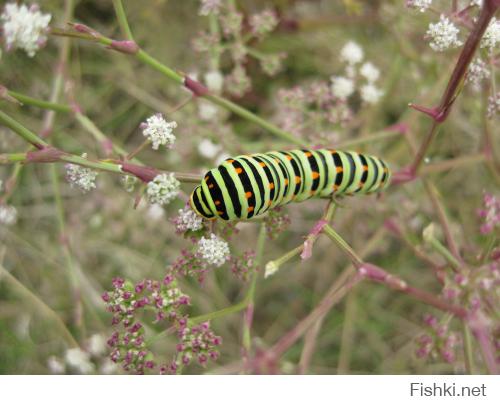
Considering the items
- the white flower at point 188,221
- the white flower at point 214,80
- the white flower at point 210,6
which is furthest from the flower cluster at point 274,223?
the white flower at point 214,80

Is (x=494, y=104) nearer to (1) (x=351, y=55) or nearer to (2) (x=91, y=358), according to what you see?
(1) (x=351, y=55)

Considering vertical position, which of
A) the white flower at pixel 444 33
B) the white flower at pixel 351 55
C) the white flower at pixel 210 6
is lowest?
the white flower at pixel 444 33

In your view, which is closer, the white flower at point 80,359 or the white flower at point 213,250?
the white flower at point 213,250

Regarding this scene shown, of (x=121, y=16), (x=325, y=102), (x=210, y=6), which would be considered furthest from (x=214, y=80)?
(x=121, y=16)

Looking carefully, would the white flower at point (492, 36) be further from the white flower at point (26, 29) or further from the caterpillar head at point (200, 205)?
the white flower at point (26, 29)

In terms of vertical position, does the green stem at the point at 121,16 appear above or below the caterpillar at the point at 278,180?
above

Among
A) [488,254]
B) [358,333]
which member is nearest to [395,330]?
[358,333]
